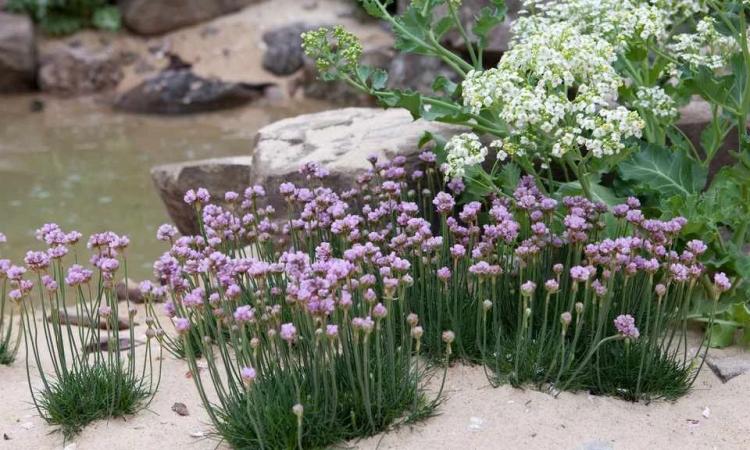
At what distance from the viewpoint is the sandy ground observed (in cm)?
323

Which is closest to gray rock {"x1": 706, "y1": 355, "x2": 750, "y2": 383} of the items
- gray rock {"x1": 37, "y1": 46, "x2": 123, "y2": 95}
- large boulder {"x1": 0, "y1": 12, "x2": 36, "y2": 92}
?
gray rock {"x1": 37, "y1": 46, "x2": 123, "y2": 95}

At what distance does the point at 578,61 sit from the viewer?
373cm

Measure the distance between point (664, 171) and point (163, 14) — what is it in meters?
10.3

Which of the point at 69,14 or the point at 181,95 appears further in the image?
the point at 69,14

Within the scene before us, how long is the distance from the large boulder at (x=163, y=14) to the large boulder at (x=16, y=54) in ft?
4.54

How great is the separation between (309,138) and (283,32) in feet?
24.6

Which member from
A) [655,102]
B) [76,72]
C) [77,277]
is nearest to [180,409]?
[77,277]

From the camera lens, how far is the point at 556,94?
3.84 metres

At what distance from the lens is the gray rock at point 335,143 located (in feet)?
16.6

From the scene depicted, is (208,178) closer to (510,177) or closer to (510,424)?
(510,177)

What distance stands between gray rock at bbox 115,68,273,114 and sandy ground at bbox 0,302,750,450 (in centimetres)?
855

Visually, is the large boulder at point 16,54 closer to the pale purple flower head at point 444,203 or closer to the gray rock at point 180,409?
the gray rock at point 180,409

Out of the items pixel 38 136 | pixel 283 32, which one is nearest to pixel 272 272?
pixel 38 136

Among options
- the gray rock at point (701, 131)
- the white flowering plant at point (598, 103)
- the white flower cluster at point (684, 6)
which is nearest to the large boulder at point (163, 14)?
the gray rock at point (701, 131)
